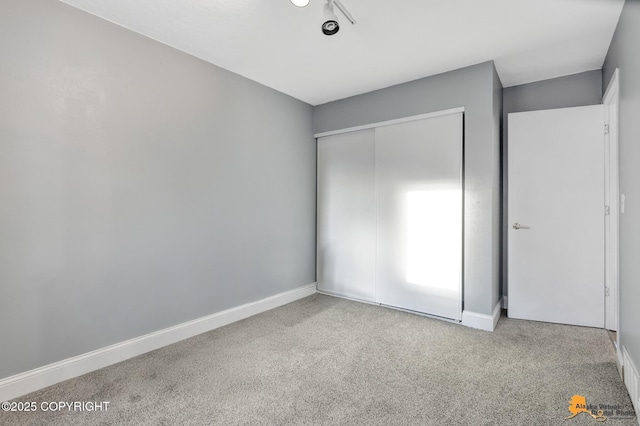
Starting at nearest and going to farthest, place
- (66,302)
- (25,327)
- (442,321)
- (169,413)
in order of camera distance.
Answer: (169,413) < (25,327) < (66,302) < (442,321)

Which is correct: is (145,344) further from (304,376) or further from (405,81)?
(405,81)

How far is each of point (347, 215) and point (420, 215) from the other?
3.22 feet

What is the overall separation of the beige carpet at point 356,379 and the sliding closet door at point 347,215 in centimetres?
101

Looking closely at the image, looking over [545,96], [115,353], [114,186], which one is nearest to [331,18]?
[114,186]

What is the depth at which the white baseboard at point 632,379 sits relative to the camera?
5.65 feet

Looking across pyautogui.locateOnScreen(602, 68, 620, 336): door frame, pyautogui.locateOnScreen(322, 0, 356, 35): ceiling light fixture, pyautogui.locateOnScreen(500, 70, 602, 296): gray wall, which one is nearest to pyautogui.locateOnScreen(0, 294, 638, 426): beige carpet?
pyautogui.locateOnScreen(602, 68, 620, 336): door frame

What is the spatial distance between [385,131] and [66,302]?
337 centimetres

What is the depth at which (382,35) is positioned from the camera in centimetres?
250

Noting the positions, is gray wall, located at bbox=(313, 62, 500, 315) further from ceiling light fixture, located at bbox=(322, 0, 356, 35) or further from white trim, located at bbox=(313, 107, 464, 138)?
ceiling light fixture, located at bbox=(322, 0, 356, 35)

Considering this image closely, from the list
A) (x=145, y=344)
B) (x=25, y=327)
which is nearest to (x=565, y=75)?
(x=145, y=344)

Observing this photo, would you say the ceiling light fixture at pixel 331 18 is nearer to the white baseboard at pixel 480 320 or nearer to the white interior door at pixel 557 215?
the white interior door at pixel 557 215

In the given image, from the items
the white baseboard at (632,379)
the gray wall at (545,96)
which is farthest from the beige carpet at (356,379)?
the gray wall at (545,96)

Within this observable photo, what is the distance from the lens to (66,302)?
7.00ft

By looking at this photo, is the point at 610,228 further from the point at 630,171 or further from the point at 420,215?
the point at 420,215
